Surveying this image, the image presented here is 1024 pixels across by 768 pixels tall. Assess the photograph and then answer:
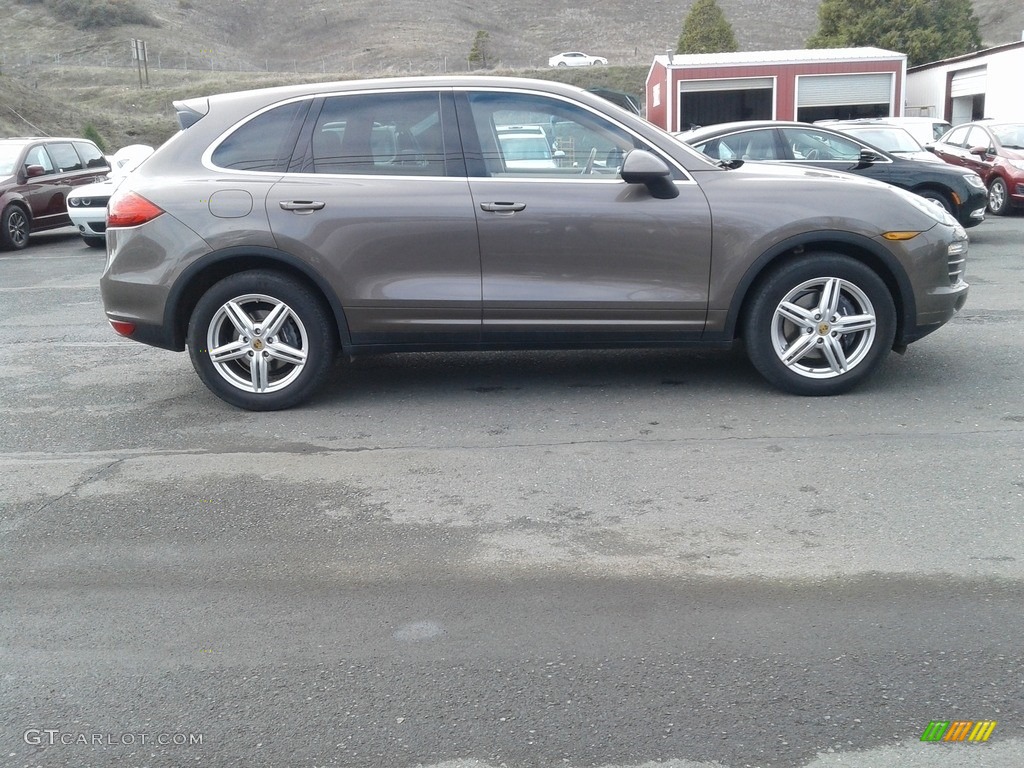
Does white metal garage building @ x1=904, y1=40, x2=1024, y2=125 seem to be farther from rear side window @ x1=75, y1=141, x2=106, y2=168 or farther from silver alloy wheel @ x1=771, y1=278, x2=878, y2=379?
silver alloy wheel @ x1=771, y1=278, x2=878, y2=379

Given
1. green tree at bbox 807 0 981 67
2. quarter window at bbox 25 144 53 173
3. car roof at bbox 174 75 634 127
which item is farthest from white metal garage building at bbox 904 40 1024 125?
car roof at bbox 174 75 634 127

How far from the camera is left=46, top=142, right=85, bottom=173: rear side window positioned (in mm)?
17594

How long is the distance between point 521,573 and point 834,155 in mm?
10041

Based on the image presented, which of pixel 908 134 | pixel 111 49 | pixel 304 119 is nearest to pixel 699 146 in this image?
pixel 908 134

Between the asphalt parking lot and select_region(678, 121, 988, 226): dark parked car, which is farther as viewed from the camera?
select_region(678, 121, 988, 226): dark parked car

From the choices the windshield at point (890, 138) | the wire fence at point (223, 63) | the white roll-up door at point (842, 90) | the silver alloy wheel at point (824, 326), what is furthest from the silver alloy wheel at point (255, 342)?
the wire fence at point (223, 63)

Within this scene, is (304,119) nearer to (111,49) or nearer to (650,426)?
(650,426)

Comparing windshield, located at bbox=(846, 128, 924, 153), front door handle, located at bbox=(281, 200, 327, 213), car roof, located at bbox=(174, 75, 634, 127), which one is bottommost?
front door handle, located at bbox=(281, 200, 327, 213)

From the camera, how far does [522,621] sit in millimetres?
3645

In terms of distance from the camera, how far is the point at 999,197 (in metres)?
17.3

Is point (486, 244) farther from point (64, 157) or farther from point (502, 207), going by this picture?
point (64, 157)

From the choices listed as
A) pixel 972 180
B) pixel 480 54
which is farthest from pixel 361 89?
pixel 480 54

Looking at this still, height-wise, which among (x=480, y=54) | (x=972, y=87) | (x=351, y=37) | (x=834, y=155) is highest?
(x=351, y=37)

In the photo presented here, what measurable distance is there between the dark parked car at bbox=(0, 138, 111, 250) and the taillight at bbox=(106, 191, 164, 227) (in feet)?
37.1
